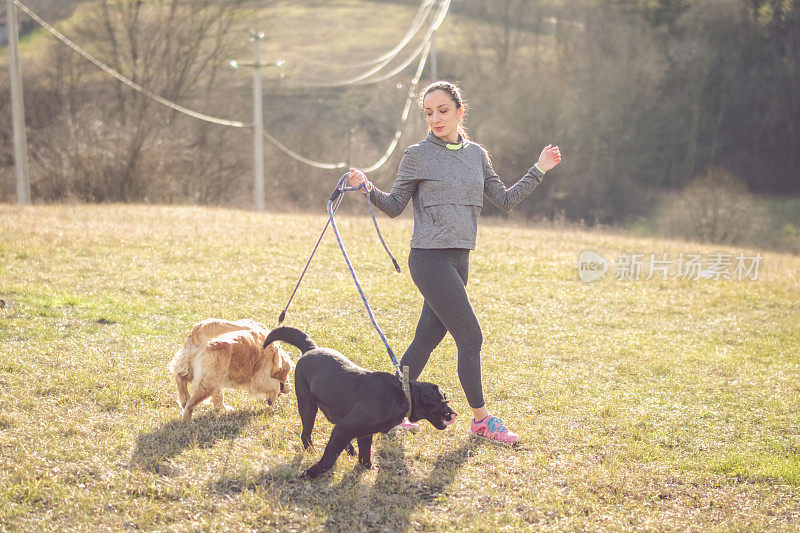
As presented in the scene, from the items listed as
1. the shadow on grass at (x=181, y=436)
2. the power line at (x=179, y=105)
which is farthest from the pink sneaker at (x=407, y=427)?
the power line at (x=179, y=105)

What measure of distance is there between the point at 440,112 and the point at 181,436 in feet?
8.81

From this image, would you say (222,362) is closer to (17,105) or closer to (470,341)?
(470,341)

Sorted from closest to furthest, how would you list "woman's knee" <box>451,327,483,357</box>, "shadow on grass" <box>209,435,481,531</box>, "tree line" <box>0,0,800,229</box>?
"shadow on grass" <box>209,435,481,531</box> → "woman's knee" <box>451,327,483,357</box> → "tree line" <box>0,0,800,229</box>

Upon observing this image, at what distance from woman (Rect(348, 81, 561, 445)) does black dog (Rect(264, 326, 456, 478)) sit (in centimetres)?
59

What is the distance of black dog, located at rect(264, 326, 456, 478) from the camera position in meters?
3.87

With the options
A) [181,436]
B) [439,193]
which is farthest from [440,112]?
[181,436]

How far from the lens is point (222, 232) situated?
12297 millimetres

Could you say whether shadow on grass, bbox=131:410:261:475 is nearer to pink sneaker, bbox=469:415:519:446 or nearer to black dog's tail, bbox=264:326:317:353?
black dog's tail, bbox=264:326:317:353

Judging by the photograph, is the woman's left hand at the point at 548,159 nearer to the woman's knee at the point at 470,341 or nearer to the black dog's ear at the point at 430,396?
the woman's knee at the point at 470,341

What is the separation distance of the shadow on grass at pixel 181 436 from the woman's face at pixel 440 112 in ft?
7.87

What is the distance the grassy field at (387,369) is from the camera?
388 cm

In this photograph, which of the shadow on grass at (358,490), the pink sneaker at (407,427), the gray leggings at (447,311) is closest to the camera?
the shadow on grass at (358,490)

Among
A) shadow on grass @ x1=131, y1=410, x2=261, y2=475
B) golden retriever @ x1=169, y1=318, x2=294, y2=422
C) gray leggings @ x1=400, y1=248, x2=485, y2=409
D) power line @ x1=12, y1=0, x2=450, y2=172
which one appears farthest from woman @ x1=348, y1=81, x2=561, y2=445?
power line @ x1=12, y1=0, x2=450, y2=172

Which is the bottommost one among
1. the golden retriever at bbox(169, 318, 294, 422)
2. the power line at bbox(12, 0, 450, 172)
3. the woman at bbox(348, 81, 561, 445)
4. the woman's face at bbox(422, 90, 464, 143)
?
the golden retriever at bbox(169, 318, 294, 422)
